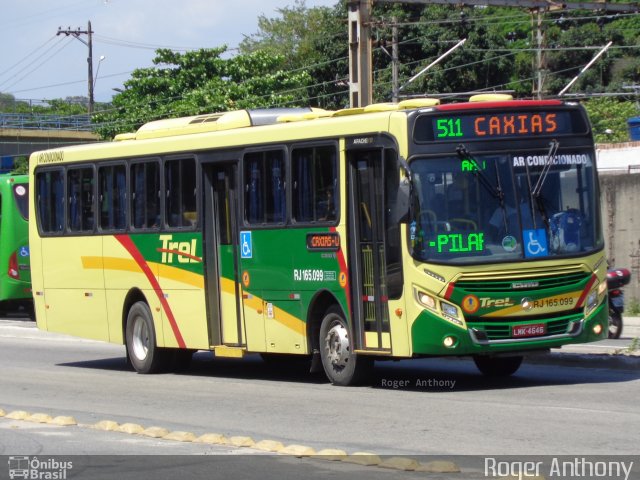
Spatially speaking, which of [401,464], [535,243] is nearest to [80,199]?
[535,243]

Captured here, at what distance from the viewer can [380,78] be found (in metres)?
63.2

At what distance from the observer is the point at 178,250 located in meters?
17.7

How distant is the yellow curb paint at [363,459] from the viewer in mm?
9395

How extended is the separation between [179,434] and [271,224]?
5.26 metres

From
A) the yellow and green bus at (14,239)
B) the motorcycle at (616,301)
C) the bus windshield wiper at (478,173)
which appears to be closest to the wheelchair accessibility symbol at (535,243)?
the bus windshield wiper at (478,173)

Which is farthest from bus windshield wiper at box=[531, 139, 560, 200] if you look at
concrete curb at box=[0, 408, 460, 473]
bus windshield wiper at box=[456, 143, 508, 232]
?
Result: concrete curb at box=[0, 408, 460, 473]

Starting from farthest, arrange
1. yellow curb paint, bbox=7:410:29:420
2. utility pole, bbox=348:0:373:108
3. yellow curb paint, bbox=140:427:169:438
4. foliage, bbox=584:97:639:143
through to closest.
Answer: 1. foliage, bbox=584:97:639:143
2. utility pole, bbox=348:0:373:108
3. yellow curb paint, bbox=7:410:29:420
4. yellow curb paint, bbox=140:427:169:438

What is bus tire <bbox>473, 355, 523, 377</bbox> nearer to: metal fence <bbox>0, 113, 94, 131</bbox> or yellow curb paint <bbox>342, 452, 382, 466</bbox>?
yellow curb paint <bbox>342, 452, 382, 466</bbox>

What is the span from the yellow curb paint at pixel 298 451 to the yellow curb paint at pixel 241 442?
1.38 feet

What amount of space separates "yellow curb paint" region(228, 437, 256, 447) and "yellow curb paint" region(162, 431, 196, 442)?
419 mm

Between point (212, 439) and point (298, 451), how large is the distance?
3.58 ft

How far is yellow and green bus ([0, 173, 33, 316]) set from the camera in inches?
1238

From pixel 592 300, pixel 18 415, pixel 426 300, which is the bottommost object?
pixel 18 415

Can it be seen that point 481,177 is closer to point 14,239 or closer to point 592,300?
point 592,300
